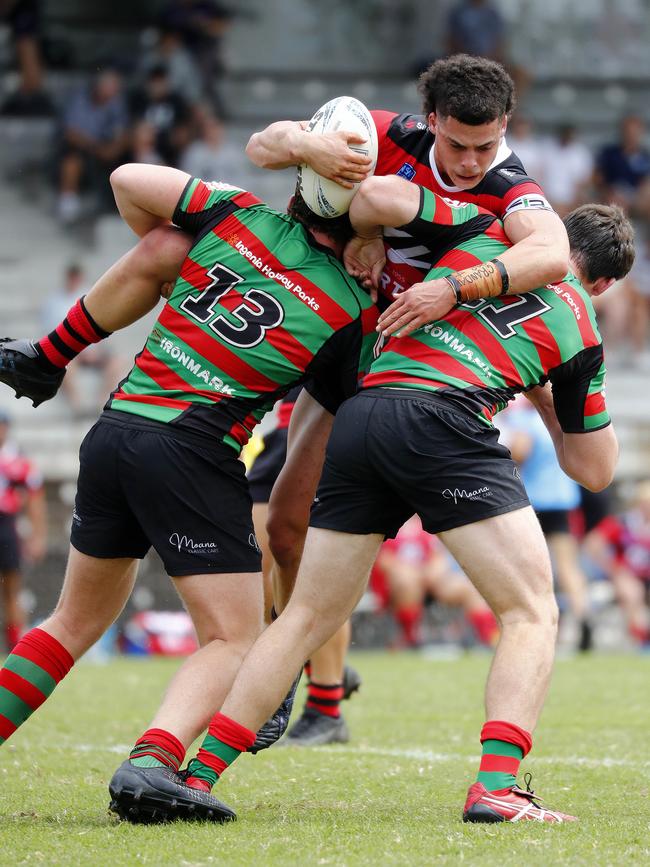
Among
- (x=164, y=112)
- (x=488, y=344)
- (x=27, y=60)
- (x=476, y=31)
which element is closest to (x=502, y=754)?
(x=488, y=344)

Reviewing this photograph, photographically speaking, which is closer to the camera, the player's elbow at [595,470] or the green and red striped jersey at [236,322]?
the green and red striped jersey at [236,322]

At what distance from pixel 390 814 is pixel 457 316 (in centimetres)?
164

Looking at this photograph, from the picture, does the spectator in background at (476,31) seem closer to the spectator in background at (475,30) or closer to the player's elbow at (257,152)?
the spectator in background at (475,30)

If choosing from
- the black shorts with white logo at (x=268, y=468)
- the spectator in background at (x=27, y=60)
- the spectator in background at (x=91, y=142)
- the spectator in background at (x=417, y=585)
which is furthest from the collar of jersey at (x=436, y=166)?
the spectator in background at (x=27, y=60)

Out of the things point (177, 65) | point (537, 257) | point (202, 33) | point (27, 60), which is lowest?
point (537, 257)

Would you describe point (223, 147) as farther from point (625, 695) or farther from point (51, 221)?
point (625, 695)

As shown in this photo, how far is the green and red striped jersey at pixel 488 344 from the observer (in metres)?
4.52

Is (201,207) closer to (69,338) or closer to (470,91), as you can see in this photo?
(69,338)

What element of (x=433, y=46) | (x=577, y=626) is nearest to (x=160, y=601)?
(x=577, y=626)

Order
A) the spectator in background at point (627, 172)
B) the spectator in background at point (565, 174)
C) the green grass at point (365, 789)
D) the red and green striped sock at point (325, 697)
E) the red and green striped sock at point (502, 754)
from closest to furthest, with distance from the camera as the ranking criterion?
the green grass at point (365, 789), the red and green striped sock at point (502, 754), the red and green striped sock at point (325, 697), the spectator in background at point (565, 174), the spectator in background at point (627, 172)

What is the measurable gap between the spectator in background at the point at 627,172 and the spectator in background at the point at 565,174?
0.73ft

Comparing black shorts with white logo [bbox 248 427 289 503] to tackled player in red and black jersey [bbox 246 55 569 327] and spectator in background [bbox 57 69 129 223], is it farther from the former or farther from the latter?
spectator in background [bbox 57 69 129 223]

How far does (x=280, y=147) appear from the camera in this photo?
4.71 m

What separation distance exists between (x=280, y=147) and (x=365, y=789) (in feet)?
7.65
